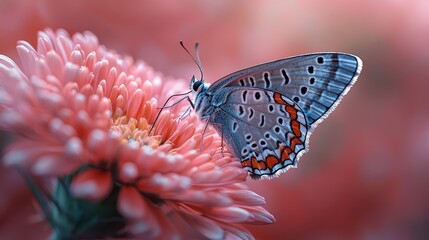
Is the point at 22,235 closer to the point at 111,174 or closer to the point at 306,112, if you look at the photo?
the point at 111,174

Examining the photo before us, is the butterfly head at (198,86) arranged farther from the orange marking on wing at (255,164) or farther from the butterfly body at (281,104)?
the orange marking on wing at (255,164)

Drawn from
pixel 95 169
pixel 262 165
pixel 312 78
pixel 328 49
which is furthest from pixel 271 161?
pixel 328 49

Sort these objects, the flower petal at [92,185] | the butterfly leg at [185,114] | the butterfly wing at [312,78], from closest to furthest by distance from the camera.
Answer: the flower petal at [92,185] → the butterfly wing at [312,78] → the butterfly leg at [185,114]

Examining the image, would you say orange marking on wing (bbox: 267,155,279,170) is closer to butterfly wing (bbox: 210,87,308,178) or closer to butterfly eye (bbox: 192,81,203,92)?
butterfly wing (bbox: 210,87,308,178)

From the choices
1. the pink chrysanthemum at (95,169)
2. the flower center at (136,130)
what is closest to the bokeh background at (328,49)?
the flower center at (136,130)

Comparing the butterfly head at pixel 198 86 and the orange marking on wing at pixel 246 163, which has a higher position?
the butterfly head at pixel 198 86

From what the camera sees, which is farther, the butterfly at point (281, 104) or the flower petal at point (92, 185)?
the butterfly at point (281, 104)

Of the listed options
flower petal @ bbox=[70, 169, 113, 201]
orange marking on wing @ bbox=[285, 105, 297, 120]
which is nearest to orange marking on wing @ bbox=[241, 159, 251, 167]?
orange marking on wing @ bbox=[285, 105, 297, 120]
